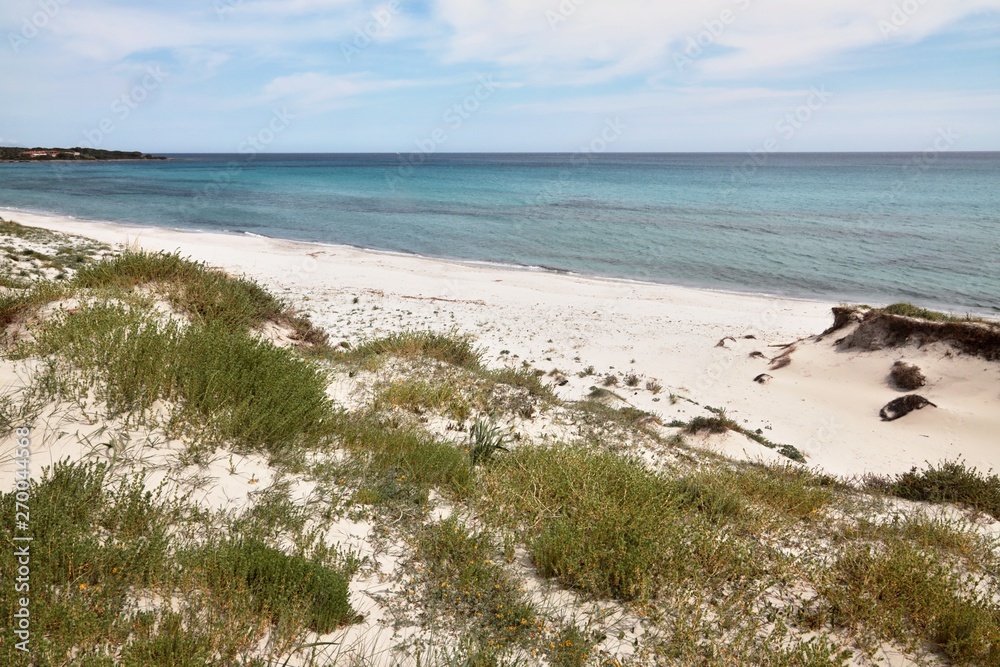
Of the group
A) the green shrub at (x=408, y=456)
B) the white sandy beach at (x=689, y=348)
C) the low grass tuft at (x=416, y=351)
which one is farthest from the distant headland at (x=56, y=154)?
the green shrub at (x=408, y=456)

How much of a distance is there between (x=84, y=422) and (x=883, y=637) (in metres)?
6.15

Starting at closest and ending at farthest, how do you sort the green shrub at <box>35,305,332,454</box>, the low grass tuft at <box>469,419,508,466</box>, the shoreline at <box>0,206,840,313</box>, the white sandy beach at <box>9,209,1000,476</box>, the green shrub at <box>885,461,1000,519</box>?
1. the green shrub at <box>35,305,332,454</box>
2. the low grass tuft at <box>469,419,508,466</box>
3. the green shrub at <box>885,461,1000,519</box>
4. the white sandy beach at <box>9,209,1000,476</box>
5. the shoreline at <box>0,206,840,313</box>

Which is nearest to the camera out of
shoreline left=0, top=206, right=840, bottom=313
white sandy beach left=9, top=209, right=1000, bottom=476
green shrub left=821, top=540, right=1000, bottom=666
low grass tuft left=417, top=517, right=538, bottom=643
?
green shrub left=821, top=540, right=1000, bottom=666

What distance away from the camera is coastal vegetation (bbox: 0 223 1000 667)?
10.7 ft

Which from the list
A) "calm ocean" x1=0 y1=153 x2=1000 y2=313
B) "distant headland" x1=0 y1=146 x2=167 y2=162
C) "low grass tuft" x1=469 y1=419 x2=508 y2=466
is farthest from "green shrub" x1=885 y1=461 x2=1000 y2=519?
"distant headland" x1=0 y1=146 x2=167 y2=162

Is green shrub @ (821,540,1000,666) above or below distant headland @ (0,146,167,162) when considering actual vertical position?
below

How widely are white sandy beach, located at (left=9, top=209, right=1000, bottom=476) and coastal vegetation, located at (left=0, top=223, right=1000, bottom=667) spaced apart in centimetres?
364

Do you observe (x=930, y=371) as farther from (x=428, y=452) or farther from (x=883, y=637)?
(x=428, y=452)

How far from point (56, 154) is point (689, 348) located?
13448cm

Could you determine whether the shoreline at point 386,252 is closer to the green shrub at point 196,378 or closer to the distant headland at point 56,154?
the green shrub at point 196,378

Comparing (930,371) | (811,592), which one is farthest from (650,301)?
(811,592)

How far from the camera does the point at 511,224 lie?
37.2 m

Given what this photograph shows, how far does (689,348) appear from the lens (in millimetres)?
14727

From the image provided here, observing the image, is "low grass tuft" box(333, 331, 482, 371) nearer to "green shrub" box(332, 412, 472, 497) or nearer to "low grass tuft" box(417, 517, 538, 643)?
"green shrub" box(332, 412, 472, 497)
